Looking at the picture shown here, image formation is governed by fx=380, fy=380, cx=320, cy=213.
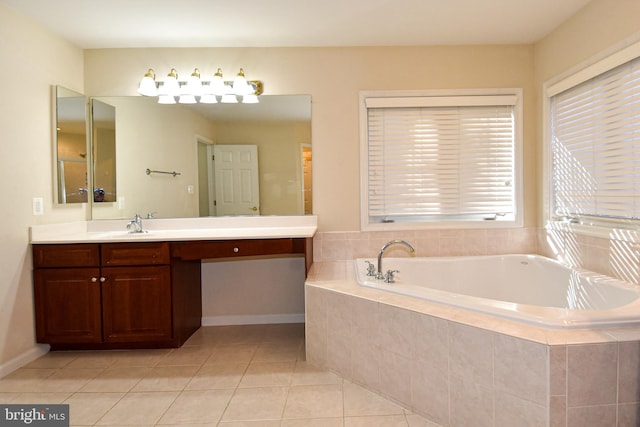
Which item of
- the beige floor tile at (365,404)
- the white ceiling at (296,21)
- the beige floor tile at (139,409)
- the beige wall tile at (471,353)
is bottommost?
the beige floor tile at (139,409)

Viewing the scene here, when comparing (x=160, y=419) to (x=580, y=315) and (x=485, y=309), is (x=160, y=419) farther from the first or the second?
(x=580, y=315)

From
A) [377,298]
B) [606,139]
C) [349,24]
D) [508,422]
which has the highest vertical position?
[349,24]

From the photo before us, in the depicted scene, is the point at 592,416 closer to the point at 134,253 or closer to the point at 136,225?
the point at 134,253

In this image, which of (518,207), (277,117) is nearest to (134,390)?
(277,117)

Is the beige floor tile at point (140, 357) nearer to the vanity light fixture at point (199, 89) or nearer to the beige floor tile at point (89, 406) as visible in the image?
the beige floor tile at point (89, 406)

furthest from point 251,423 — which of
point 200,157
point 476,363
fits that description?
point 200,157

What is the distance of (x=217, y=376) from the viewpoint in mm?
2285

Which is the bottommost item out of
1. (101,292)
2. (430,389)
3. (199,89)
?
(430,389)

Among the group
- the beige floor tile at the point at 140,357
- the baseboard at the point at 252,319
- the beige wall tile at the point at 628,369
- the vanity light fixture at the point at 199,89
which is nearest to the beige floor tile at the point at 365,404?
the beige wall tile at the point at 628,369

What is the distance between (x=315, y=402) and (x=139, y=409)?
900 mm

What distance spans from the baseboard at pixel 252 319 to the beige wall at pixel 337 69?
1.58m

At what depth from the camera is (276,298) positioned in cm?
322

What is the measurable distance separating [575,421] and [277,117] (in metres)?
2.61

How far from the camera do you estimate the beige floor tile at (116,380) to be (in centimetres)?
216
